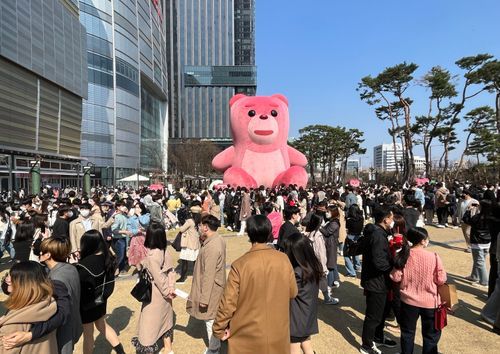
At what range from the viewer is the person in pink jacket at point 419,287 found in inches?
119

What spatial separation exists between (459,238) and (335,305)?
641cm

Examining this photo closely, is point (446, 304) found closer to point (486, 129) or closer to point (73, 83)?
point (486, 129)

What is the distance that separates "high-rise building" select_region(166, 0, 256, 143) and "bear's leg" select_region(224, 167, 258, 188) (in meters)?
62.2

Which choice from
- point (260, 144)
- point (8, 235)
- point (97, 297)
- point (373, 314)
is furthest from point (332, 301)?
point (260, 144)

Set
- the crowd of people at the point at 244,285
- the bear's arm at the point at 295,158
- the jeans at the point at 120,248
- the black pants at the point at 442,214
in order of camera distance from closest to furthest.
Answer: the crowd of people at the point at 244,285 → the jeans at the point at 120,248 → the black pants at the point at 442,214 → the bear's arm at the point at 295,158

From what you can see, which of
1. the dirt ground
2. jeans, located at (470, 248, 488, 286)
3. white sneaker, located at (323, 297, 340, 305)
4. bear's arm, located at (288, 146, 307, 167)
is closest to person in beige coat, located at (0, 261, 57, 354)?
the dirt ground

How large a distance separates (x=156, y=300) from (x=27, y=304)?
4.63 ft

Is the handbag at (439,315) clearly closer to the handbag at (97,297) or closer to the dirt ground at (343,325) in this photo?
the dirt ground at (343,325)

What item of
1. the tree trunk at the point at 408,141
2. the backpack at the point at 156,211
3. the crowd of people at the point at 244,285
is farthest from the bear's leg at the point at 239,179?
the tree trunk at the point at 408,141

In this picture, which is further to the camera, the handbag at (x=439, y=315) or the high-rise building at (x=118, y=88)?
the high-rise building at (x=118, y=88)

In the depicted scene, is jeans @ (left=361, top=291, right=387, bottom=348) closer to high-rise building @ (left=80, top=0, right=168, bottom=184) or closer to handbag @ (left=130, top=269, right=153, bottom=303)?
handbag @ (left=130, top=269, right=153, bottom=303)

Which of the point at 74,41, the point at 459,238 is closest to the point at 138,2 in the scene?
the point at 74,41

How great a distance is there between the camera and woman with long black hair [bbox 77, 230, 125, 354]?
9.73ft

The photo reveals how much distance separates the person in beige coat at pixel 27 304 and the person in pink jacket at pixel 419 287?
286 centimetres
